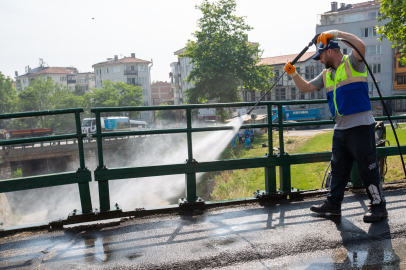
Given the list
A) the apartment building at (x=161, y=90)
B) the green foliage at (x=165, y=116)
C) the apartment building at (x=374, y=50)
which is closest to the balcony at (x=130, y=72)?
the green foliage at (x=165, y=116)

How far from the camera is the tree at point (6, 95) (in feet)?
251

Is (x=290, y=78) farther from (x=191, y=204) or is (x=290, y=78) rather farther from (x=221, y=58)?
(x=191, y=204)

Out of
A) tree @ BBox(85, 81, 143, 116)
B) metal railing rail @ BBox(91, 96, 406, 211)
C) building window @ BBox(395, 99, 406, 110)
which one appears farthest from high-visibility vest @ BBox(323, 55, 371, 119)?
tree @ BBox(85, 81, 143, 116)

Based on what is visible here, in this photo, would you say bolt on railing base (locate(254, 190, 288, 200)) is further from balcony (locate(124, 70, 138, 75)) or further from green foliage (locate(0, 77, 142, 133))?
balcony (locate(124, 70, 138, 75))

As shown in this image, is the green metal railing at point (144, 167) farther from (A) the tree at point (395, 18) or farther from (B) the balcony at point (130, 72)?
(B) the balcony at point (130, 72)

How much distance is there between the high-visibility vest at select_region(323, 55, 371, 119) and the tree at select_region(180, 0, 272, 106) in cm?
3077

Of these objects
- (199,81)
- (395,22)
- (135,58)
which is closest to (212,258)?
(395,22)

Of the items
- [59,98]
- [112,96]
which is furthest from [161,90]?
[59,98]

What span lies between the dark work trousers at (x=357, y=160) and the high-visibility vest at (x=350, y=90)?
0.24 meters

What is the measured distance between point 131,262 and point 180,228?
954 mm

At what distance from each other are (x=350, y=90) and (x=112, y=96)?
226ft

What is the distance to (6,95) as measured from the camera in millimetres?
78000

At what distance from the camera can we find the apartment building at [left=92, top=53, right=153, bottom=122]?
9044cm

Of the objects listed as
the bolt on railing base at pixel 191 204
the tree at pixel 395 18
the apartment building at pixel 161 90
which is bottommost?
the bolt on railing base at pixel 191 204
